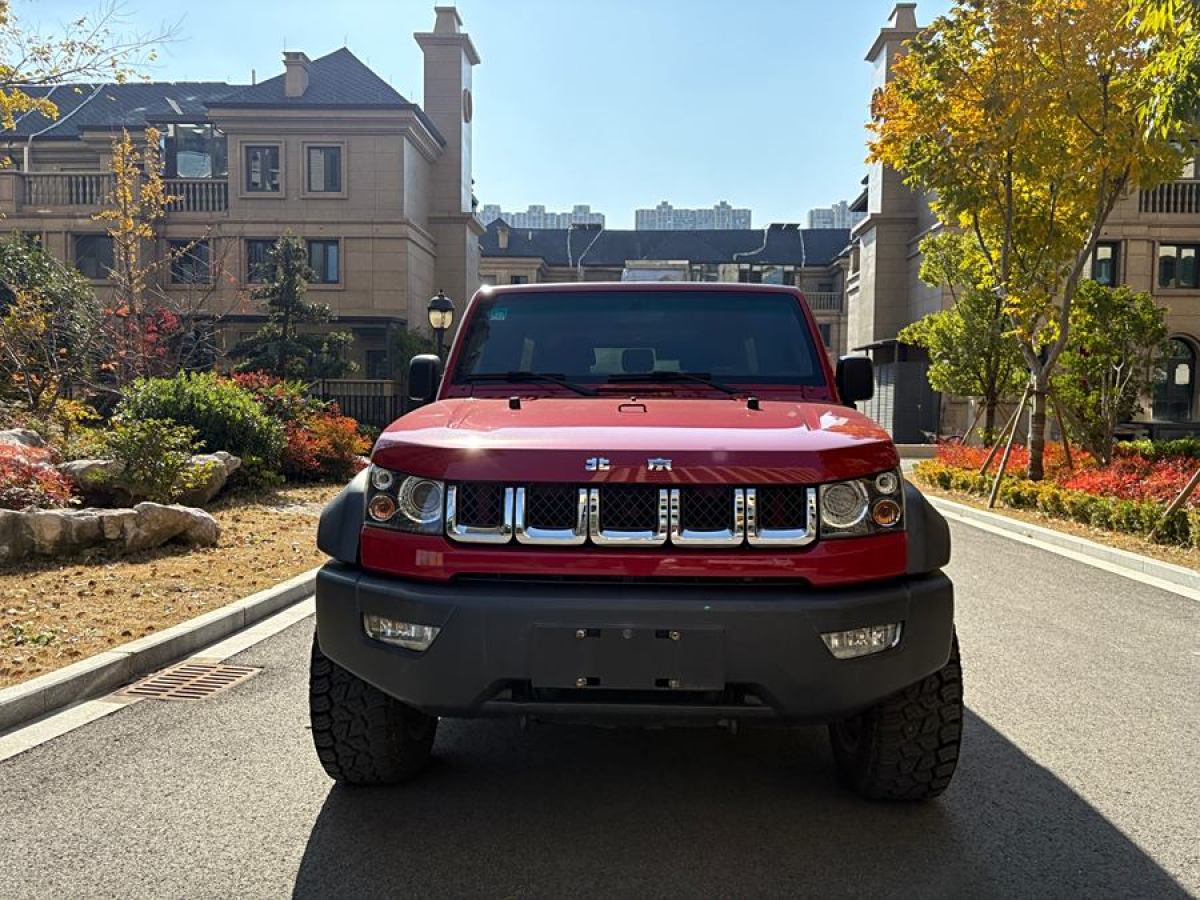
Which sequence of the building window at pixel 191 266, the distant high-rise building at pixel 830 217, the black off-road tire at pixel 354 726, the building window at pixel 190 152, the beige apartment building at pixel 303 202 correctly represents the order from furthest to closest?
the distant high-rise building at pixel 830 217
the building window at pixel 190 152
the beige apartment building at pixel 303 202
the building window at pixel 191 266
the black off-road tire at pixel 354 726

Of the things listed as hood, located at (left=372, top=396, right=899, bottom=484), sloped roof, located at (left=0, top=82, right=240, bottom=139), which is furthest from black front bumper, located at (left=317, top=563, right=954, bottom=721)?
sloped roof, located at (left=0, top=82, right=240, bottom=139)

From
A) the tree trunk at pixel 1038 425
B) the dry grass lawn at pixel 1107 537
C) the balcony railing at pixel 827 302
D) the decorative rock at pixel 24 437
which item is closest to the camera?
the dry grass lawn at pixel 1107 537

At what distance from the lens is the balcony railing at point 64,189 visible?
31719 mm

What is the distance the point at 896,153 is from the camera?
15.3 metres

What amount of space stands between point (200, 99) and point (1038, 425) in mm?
35932

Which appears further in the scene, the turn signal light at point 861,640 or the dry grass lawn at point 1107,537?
the dry grass lawn at point 1107,537

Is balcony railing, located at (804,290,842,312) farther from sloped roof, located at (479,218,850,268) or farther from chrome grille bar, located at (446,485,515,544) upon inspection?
chrome grille bar, located at (446,485,515,544)

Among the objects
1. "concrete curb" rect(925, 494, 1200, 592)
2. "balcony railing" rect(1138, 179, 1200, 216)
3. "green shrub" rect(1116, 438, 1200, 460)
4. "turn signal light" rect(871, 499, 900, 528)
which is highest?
"balcony railing" rect(1138, 179, 1200, 216)

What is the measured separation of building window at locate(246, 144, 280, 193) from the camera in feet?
104

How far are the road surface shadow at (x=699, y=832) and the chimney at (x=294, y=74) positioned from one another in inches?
1282

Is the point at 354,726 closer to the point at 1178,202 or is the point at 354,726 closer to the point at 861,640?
the point at 861,640

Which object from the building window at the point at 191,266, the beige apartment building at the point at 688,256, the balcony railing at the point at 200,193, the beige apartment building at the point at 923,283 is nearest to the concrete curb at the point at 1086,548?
the beige apartment building at the point at 923,283

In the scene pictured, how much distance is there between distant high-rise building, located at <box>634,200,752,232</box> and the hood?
144589 millimetres

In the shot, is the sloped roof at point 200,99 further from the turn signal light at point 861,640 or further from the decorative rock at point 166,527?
the turn signal light at point 861,640
